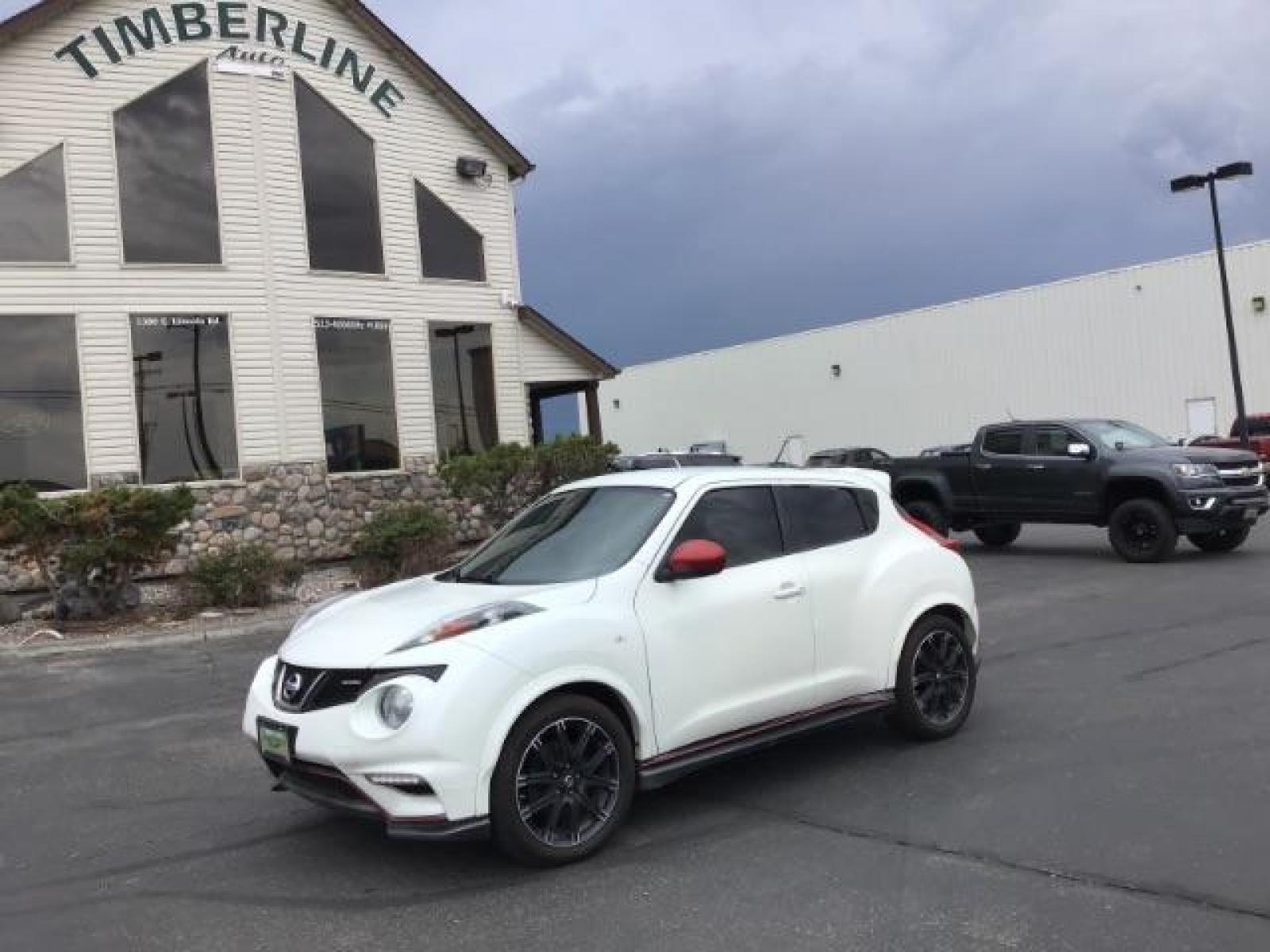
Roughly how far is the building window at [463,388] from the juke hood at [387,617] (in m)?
13.7

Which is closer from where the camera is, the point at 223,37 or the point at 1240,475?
the point at 1240,475

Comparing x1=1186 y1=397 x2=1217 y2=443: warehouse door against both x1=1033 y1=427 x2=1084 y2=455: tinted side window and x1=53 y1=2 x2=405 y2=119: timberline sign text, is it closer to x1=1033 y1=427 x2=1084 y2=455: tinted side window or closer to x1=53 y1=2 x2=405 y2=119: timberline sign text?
x1=1033 y1=427 x2=1084 y2=455: tinted side window

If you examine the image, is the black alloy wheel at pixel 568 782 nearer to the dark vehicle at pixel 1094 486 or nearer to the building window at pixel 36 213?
the dark vehicle at pixel 1094 486

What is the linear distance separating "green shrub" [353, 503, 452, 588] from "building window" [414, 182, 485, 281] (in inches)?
242

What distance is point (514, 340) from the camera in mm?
20375

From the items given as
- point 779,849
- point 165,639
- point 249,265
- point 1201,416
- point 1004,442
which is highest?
point 249,265

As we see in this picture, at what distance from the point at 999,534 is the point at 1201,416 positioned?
20.4 meters

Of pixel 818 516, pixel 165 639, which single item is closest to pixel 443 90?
pixel 165 639

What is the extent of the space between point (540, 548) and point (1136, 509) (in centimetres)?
1076

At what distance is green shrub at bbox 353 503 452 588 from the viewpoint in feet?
46.8

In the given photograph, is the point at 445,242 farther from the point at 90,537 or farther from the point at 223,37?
the point at 90,537

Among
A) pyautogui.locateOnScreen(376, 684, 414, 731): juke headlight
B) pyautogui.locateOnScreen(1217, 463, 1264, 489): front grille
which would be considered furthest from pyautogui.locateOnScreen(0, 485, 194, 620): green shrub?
pyautogui.locateOnScreen(1217, 463, 1264, 489): front grille

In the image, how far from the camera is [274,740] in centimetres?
502

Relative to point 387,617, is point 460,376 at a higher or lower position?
higher
